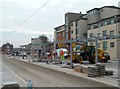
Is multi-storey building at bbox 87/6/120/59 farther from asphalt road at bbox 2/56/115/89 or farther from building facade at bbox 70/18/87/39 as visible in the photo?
asphalt road at bbox 2/56/115/89

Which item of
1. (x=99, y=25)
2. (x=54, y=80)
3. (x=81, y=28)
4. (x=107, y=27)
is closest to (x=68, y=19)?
(x=81, y=28)

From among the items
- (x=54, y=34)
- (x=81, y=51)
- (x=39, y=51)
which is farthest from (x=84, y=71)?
(x=54, y=34)

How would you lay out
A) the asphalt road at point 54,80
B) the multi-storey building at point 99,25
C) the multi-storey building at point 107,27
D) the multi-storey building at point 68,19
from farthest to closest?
the multi-storey building at point 68,19, the multi-storey building at point 99,25, the multi-storey building at point 107,27, the asphalt road at point 54,80

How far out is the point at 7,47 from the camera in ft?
539

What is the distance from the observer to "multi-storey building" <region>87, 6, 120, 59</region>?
2571 inches

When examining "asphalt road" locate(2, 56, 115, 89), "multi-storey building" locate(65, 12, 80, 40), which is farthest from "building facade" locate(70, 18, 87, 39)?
"asphalt road" locate(2, 56, 115, 89)

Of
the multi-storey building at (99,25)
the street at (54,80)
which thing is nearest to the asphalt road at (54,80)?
the street at (54,80)

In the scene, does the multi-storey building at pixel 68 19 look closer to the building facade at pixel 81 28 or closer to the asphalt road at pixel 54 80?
the building facade at pixel 81 28

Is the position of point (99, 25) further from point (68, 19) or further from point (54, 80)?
point (54, 80)

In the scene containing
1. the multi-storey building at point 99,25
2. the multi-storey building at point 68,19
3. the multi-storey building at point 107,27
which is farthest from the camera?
the multi-storey building at point 68,19

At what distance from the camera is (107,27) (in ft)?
232

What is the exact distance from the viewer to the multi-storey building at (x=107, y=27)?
214ft

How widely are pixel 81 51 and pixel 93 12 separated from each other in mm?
47729

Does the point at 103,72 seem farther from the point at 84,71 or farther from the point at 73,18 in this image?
the point at 73,18
